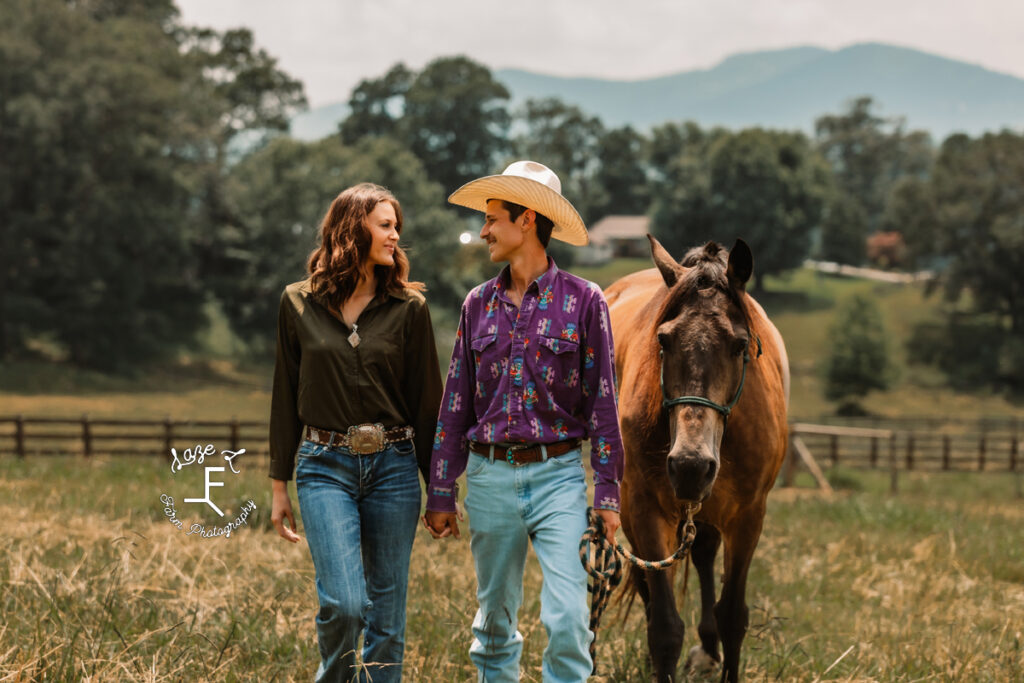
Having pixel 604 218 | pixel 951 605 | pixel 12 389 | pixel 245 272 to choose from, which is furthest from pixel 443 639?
pixel 604 218

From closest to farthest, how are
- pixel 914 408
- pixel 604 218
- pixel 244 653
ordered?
pixel 244 653, pixel 914 408, pixel 604 218

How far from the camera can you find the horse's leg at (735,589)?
4.72 metres

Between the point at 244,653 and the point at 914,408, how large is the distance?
44917mm

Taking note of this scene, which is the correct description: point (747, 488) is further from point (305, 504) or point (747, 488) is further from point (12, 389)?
point (12, 389)

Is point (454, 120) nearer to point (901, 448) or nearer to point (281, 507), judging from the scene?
point (901, 448)

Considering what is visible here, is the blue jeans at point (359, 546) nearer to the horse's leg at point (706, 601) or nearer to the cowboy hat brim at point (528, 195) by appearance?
the cowboy hat brim at point (528, 195)

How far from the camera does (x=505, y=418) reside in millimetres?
3416

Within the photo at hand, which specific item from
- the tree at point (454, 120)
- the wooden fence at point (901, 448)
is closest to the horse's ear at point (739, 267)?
the wooden fence at point (901, 448)

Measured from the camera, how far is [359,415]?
3.62 m

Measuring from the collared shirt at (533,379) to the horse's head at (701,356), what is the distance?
384 millimetres

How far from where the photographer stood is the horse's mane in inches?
162

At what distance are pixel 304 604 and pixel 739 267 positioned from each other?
3.01 metres

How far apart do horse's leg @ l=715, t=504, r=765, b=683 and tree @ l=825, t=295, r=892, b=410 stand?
39.8 meters
